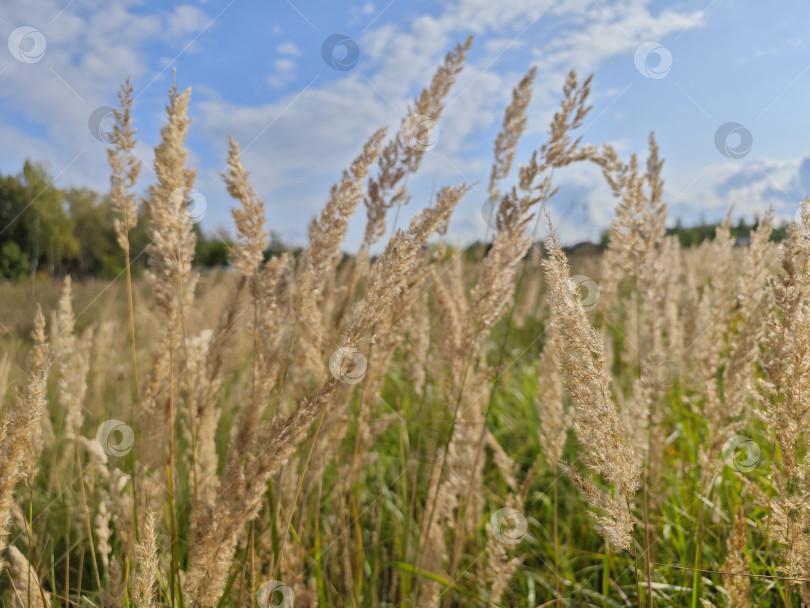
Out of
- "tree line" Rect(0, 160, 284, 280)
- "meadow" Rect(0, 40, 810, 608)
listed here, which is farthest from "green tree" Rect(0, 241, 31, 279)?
"meadow" Rect(0, 40, 810, 608)

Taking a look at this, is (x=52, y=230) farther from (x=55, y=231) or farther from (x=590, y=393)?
(x=590, y=393)

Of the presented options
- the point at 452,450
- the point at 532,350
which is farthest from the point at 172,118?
the point at 532,350

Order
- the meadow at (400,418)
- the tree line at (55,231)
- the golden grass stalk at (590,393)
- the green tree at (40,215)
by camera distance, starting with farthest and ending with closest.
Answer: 1. the green tree at (40,215)
2. the tree line at (55,231)
3. the meadow at (400,418)
4. the golden grass stalk at (590,393)

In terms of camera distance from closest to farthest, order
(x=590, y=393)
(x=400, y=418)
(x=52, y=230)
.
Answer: (x=590, y=393) → (x=400, y=418) → (x=52, y=230)

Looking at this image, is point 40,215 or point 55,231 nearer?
point 40,215

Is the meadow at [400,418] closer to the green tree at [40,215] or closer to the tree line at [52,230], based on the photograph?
the tree line at [52,230]

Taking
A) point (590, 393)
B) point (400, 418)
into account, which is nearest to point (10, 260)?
point (400, 418)

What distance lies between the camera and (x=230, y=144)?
179cm

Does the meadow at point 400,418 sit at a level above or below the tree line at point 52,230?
below

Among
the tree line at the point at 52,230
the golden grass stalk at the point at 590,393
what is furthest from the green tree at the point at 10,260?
the golden grass stalk at the point at 590,393

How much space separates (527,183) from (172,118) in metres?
1.16

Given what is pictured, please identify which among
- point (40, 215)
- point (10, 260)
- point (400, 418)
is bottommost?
point (400, 418)

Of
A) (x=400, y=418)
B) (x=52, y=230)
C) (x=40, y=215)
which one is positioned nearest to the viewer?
(x=400, y=418)

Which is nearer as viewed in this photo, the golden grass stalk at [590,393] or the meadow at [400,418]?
the golden grass stalk at [590,393]
